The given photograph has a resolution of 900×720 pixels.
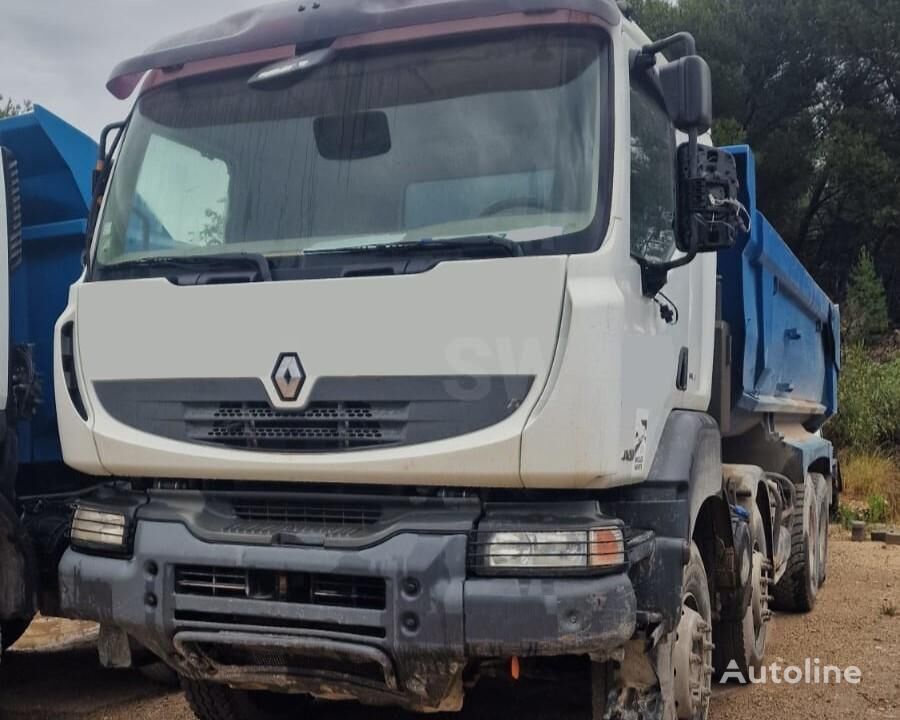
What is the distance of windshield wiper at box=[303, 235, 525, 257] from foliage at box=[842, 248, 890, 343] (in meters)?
19.0

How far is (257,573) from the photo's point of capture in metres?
3.16

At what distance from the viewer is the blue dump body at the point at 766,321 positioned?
5066mm

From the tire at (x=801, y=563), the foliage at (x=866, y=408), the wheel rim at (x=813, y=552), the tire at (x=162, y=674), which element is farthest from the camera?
the foliage at (x=866, y=408)

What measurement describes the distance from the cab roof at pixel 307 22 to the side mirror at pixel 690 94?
0.98 ft

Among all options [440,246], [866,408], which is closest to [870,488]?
[866,408]

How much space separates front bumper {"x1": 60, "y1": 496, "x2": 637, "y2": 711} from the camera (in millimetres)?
2859

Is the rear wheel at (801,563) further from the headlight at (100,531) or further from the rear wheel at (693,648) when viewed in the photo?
the headlight at (100,531)

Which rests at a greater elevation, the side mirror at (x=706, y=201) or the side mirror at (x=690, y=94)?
the side mirror at (x=690, y=94)

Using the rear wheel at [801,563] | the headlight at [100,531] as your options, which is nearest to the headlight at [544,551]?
the headlight at [100,531]

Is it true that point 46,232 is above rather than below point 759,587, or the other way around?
above

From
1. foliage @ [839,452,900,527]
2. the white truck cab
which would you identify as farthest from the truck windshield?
foliage @ [839,452,900,527]

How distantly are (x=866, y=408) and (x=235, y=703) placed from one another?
43.1ft

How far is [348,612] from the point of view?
301 centimetres

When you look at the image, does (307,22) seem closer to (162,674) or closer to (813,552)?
(162,674)
